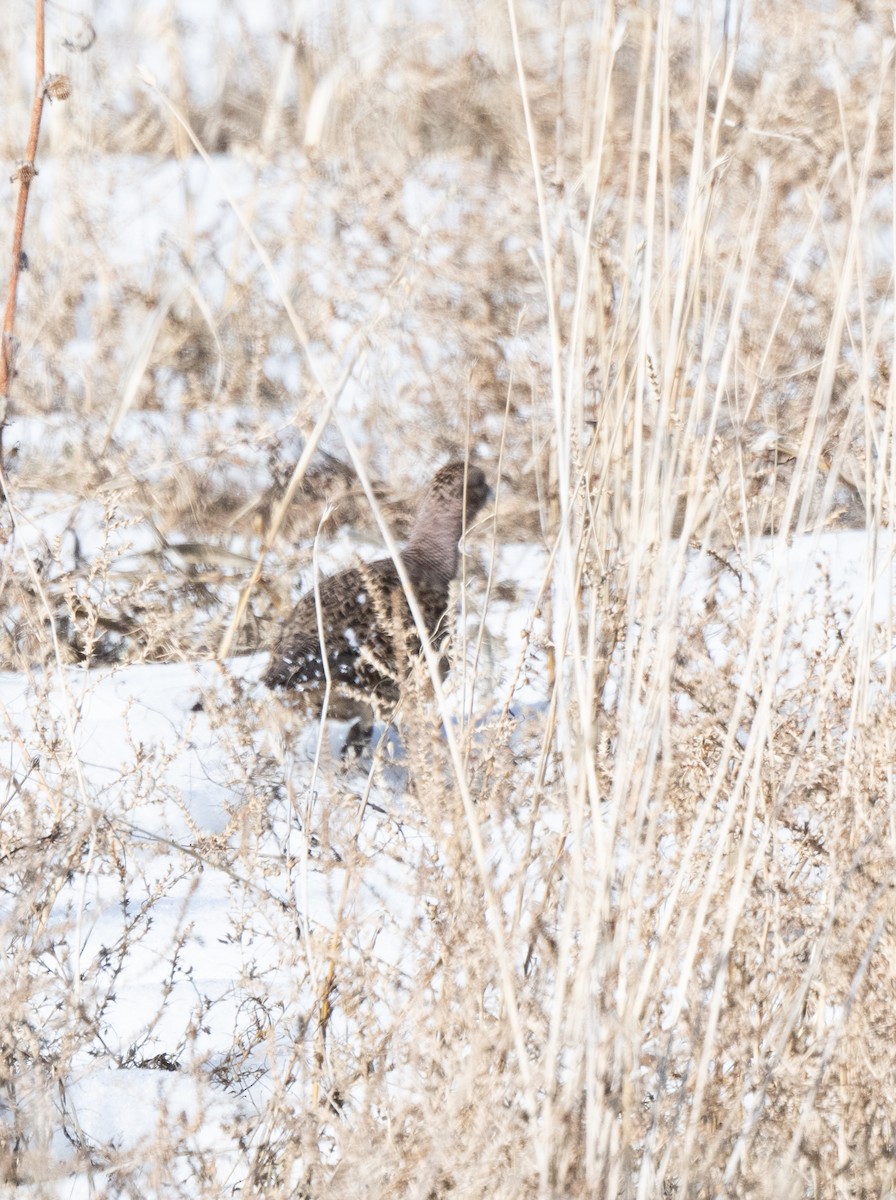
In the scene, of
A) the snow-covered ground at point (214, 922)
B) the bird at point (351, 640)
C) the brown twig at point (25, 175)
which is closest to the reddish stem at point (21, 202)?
the brown twig at point (25, 175)

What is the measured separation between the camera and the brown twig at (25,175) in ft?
6.30

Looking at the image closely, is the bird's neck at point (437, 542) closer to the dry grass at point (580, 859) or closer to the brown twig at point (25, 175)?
the dry grass at point (580, 859)

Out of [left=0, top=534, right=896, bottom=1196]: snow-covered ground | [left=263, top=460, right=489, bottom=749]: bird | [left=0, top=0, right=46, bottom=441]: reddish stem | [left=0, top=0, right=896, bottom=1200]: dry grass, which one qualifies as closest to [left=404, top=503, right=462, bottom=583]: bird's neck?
[left=263, top=460, right=489, bottom=749]: bird

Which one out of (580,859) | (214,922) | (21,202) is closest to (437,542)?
(214,922)

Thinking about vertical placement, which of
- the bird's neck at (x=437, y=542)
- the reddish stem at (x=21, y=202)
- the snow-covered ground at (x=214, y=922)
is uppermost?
the reddish stem at (x=21, y=202)

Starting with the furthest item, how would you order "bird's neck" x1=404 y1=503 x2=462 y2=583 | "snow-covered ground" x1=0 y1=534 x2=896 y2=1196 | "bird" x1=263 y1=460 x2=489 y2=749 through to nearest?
"bird's neck" x1=404 y1=503 x2=462 y2=583, "bird" x1=263 y1=460 x2=489 y2=749, "snow-covered ground" x1=0 y1=534 x2=896 y2=1196

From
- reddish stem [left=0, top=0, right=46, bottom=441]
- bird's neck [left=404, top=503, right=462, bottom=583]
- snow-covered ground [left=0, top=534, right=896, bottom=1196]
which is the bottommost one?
snow-covered ground [left=0, top=534, right=896, bottom=1196]

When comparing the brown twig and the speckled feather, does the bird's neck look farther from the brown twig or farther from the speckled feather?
the brown twig

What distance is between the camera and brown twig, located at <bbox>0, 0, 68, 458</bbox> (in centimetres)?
192

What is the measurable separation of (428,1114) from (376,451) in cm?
388

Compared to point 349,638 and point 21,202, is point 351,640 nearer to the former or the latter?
point 349,638

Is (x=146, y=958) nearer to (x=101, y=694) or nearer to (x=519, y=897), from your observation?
(x=519, y=897)

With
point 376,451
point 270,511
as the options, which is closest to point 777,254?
point 376,451

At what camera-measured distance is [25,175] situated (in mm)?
1917
